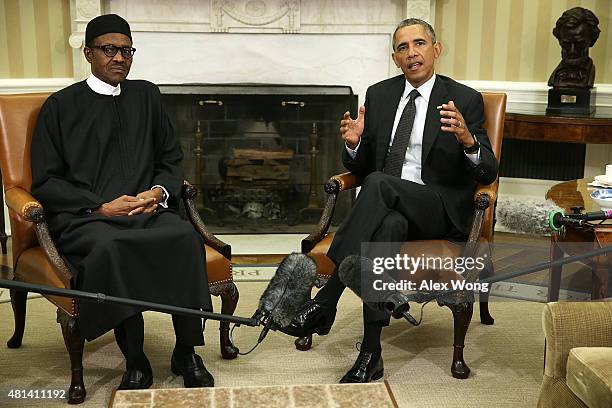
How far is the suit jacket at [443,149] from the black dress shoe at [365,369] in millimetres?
627

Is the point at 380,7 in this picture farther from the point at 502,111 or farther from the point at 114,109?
the point at 114,109

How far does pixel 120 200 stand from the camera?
340 centimetres

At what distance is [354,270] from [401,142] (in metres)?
0.97

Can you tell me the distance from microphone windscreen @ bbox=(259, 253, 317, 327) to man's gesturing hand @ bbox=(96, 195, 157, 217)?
1191mm

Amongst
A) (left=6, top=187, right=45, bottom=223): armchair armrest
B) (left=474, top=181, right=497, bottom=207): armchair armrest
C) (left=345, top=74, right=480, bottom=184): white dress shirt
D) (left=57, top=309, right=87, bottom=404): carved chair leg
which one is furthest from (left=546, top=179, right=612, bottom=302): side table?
(left=6, top=187, right=45, bottom=223): armchair armrest

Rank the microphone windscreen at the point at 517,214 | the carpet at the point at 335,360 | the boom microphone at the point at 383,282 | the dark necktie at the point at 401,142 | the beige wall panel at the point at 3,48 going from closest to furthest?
the boom microphone at the point at 383,282 < the carpet at the point at 335,360 < the dark necktie at the point at 401,142 < the microphone windscreen at the point at 517,214 < the beige wall panel at the point at 3,48

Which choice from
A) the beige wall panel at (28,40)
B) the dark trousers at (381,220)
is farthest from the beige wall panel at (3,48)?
the dark trousers at (381,220)

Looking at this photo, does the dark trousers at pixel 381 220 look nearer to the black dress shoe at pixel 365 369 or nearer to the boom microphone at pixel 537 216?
the black dress shoe at pixel 365 369

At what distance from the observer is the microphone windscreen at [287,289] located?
2.32 metres

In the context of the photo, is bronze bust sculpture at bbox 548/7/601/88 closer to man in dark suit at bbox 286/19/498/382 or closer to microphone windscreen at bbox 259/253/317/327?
man in dark suit at bbox 286/19/498/382

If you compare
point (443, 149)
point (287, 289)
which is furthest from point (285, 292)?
point (443, 149)

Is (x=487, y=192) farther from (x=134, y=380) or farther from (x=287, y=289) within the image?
(x=134, y=380)

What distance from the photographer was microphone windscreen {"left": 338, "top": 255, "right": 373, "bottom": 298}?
9.18 ft

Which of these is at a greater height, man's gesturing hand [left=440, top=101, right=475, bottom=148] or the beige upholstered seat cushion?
man's gesturing hand [left=440, top=101, right=475, bottom=148]
